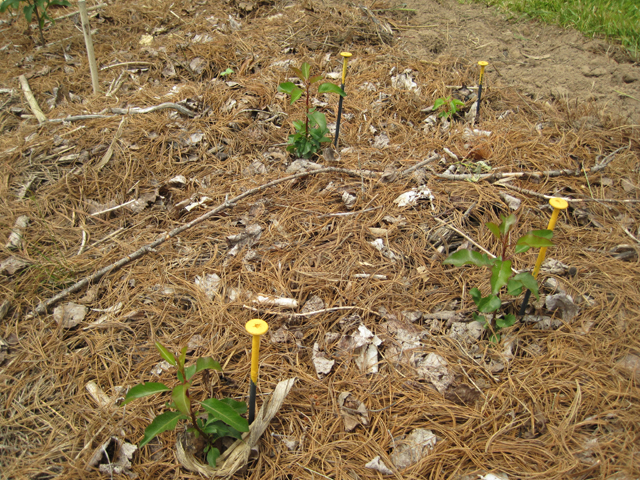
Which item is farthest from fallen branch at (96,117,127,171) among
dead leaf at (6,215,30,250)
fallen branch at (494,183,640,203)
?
fallen branch at (494,183,640,203)

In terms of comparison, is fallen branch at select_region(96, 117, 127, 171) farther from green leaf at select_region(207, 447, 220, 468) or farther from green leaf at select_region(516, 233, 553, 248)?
green leaf at select_region(516, 233, 553, 248)

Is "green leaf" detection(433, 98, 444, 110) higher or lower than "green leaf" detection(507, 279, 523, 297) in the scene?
higher

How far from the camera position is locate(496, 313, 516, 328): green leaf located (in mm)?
1998

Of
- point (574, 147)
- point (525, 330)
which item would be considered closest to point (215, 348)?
point (525, 330)

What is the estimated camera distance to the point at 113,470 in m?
1.66

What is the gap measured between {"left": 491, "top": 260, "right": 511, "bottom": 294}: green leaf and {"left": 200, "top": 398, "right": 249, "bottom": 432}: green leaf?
1.15 m

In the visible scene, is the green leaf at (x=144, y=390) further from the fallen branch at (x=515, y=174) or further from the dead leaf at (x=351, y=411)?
the fallen branch at (x=515, y=174)

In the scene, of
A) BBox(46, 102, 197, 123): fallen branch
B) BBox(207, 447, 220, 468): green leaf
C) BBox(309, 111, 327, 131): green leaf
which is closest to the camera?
BBox(207, 447, 220, 468): green leaf

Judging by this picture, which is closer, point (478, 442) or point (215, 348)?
point (478, 442)

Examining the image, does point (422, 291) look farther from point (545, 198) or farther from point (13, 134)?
point (13, 134)

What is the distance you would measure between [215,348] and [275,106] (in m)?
2.20

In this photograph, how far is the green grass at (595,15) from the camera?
3895mm

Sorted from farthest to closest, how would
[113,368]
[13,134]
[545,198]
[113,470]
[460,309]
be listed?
[13,134]
[545,198]
[460,309]
[113,368]
[113,470]

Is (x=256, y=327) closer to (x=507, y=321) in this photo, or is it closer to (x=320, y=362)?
(x=320, y=362)
